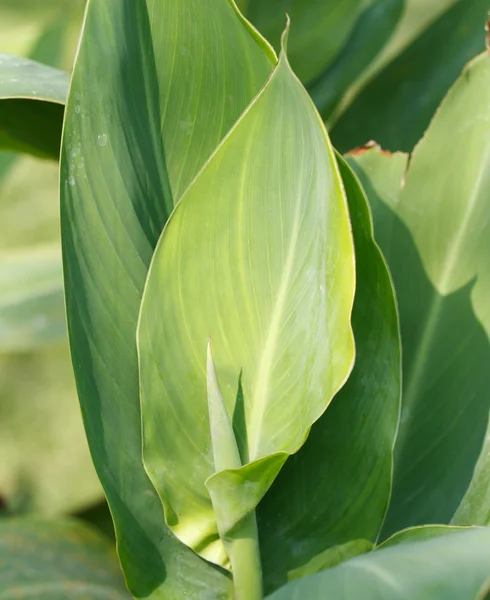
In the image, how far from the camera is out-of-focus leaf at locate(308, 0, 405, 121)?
0.90 meters

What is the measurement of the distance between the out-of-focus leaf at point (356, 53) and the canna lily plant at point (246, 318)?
13.7 inches

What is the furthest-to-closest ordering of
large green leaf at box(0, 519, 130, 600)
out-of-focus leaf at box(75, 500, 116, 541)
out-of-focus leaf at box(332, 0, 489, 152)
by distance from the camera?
1. out-of-focus leaf at box(75, 500, 116, 541)
2. out-of-focus leaf at box(332, 0, 489, 152)
3. large green leaf at box(0, 519, 130, 600)

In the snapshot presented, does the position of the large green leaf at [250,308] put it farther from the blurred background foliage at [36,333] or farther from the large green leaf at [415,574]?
the blurred background foliage at [36,333]

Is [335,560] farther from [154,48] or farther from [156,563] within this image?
[154,48]

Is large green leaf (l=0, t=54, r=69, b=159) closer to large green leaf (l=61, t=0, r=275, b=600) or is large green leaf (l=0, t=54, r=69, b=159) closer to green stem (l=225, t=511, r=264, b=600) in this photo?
large green leaf (l=61, t=0, r=275, b=600)

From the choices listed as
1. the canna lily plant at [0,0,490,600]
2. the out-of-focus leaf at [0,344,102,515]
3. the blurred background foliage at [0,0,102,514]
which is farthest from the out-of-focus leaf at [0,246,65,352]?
the canna lily plant at [0,0,490,600]

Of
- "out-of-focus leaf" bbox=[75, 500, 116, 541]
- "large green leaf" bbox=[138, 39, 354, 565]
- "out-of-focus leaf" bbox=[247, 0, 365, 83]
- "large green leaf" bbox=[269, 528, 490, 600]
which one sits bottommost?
"out-of-focus leaf" bbox=[75, 500, 116, 541]

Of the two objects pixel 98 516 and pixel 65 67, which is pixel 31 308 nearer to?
pixel 98 516

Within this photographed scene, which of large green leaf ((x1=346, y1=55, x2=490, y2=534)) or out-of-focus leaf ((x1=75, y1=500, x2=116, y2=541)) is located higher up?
large green leaf ((x1=346, y1=55, x2=490, y2=534))

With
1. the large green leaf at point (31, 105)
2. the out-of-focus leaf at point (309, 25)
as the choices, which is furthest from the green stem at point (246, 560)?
the out-of-focus leaf at point (309, 25)

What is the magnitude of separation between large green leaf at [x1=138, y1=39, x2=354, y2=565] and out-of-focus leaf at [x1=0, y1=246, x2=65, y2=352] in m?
0.44

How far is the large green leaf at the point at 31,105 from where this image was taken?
1.81 feet

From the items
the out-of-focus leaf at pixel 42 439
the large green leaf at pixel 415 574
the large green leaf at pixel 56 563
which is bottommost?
the out-of-focus leaf at pixel 42 439

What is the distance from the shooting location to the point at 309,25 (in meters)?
0.85
